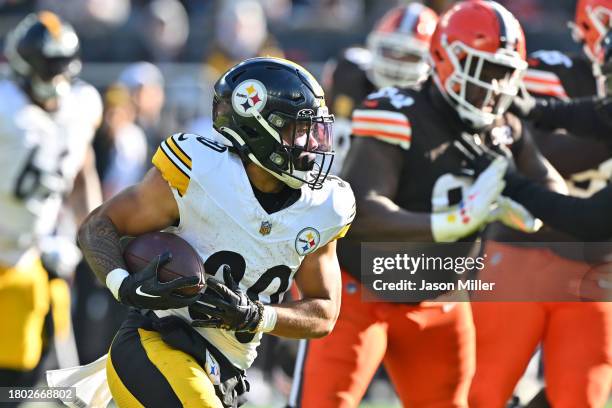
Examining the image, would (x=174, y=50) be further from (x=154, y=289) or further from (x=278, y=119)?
(x=154, y=289)

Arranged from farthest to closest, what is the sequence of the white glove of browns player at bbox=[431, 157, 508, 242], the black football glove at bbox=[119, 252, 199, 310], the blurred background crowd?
the blurred background crowd → the white glove of browns player at bbox=[431, 157, 508, 242] → the black football glove at bbox=[119, 252, 199, 310]

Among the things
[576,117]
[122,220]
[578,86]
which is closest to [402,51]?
[578,86]

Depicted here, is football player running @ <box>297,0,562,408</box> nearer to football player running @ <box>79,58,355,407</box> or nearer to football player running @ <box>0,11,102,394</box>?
football player running @ <box>79,58,355,407</box>

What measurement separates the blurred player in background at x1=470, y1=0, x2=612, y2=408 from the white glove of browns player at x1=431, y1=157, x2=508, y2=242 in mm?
185

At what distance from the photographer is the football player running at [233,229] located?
3.80m

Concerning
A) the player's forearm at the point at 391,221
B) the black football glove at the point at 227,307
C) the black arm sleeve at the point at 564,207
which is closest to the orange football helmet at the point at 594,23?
the black arm sleeve at the point at 564,207

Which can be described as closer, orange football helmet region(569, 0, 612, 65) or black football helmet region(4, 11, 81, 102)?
orange football helmet region(569, 0, 612, 65)

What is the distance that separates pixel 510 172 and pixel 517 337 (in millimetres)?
717

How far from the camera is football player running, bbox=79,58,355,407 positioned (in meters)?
3.80

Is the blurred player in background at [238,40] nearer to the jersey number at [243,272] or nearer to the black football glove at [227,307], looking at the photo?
the jersey number at [243,272]

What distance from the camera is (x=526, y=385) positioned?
5.59 m

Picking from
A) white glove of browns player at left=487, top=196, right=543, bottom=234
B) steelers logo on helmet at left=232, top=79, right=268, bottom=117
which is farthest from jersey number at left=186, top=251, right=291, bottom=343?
white glove of browns player at left=487, top=196, right=543, bottom=234

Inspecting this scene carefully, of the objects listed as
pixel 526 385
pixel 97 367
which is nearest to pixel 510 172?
pixel 526 385

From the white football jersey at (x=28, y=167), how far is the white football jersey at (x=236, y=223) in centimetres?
221
